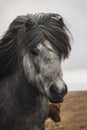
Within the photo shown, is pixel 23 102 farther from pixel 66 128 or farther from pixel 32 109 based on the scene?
pixel 66 128

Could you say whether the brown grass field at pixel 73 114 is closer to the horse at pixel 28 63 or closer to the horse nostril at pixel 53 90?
the horse at pixel 28 63

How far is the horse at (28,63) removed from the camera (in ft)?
10.3

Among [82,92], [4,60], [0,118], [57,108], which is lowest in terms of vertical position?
[82,92]

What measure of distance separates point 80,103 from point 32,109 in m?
5.17

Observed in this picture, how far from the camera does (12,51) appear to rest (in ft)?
11.0

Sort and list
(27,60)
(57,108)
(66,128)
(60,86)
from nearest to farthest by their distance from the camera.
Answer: (60,86), (27,60), (57,108), (66,128)

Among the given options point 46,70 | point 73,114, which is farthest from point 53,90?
point 73,114

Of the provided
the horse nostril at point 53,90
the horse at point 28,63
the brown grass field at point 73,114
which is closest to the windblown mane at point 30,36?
the horse at point 28,63

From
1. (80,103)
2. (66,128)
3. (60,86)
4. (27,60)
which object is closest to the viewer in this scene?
(60,86)

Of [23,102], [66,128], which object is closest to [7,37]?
[23,102]

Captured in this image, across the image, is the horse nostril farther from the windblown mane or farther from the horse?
the windblown mane

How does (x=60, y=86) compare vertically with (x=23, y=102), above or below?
above

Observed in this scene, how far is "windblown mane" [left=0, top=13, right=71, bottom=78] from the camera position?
3199 mm

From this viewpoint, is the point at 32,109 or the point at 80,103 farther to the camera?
the point at 80,103
